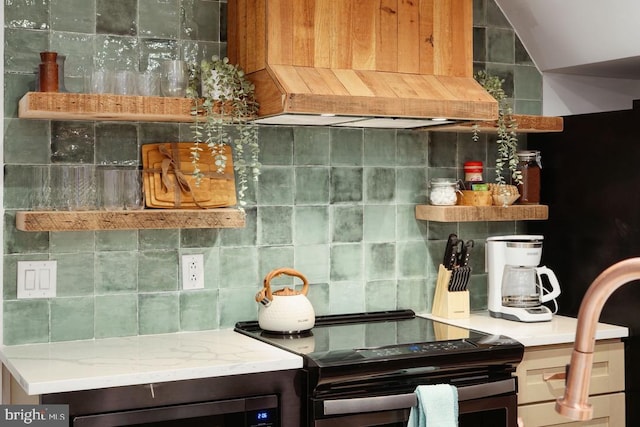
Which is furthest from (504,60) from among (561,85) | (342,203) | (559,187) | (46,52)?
(46,52)

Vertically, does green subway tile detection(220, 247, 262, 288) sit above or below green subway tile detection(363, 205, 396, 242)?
below

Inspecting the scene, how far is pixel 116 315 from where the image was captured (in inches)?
116

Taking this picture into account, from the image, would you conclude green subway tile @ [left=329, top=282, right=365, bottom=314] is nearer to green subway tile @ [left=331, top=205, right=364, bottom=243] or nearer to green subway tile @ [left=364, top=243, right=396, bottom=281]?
green subway tile @ [left=364, top=243, right=396, bottom=281]

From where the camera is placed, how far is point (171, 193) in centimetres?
290

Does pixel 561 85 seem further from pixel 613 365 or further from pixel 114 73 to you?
pixel 114 73

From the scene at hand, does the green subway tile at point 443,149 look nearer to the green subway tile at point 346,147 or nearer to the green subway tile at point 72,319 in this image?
the green subway tile at point 346,147

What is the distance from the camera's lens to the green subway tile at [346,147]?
10.8 ft

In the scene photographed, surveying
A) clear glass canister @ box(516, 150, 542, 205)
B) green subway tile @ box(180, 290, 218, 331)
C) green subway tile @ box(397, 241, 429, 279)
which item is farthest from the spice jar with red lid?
green subway tile @ box(180, 290, 218, 331)

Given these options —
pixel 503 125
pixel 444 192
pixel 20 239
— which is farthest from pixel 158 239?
pixel 503 125

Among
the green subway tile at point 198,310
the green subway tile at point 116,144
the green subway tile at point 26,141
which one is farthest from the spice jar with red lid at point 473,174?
the green subway tile at point 26,141

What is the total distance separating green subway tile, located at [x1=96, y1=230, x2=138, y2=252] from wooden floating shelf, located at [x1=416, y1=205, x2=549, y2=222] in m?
1.16

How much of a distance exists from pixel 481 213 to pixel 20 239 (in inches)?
68.4

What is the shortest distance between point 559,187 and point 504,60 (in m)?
0.59

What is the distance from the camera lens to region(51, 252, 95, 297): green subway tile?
9.40ft
